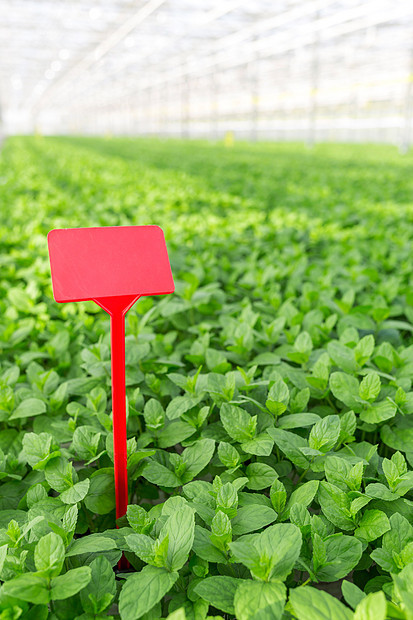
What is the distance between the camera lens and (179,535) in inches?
40.9

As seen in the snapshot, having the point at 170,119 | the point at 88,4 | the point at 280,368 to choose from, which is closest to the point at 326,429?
the point at 280,368

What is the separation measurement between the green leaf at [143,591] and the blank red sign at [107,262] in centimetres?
57

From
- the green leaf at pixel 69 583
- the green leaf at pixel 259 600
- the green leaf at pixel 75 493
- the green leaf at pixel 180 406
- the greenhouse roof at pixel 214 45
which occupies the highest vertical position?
the greenhouse roof at pixel 214 45

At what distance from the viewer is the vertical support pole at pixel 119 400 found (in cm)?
112

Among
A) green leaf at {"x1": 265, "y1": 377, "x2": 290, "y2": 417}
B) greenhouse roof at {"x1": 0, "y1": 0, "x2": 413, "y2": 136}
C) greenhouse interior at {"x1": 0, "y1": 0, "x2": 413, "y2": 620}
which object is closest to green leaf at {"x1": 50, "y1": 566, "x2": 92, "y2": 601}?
greenhouse interior at {"x1": 0, "y1": 0, "x2": 413, "y2": 620}

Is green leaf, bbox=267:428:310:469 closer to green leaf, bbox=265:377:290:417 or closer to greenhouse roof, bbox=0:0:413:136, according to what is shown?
green leaf, bbox=265:377:290:417

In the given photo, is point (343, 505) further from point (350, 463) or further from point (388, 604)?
point (388, 604)

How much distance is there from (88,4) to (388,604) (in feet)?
73.6

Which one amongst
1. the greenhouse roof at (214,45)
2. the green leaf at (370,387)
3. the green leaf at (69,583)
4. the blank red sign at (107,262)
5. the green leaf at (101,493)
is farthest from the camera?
the greenhouse roof at (214,45)

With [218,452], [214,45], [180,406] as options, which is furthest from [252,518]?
[214,45]

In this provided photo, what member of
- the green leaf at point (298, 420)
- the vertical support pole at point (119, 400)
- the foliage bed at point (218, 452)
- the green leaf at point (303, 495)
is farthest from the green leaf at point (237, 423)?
the vertical support pole at point (119, 400)

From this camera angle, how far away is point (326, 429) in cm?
138

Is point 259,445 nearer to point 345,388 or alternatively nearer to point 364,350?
point 345,388

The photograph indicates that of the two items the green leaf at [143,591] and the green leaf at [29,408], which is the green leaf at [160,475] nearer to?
the green leaf at [143,591]
